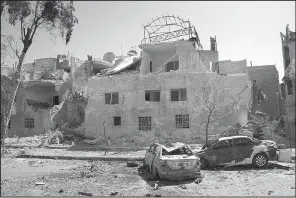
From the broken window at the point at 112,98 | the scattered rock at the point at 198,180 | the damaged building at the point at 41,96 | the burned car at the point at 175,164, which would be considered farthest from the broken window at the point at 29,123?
the scattered rock at the point at 198,180

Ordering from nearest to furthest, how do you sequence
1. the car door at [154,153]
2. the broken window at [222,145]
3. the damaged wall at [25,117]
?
the car door at [154,153] < the broken window at [222,145] < the damaged wall at [25,117]

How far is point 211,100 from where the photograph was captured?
78.0 ft

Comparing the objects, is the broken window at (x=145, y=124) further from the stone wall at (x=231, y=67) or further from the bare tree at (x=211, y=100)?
the stone wall at (x=231, y=67)

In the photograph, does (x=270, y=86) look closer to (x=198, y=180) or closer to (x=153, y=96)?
(x=153, y=96)

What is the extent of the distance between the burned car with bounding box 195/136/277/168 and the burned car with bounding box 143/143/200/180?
232cm

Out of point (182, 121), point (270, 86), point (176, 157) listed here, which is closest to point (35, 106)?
point (182, 121)

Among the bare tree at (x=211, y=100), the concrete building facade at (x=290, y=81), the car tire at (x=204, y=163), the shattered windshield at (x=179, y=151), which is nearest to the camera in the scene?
the shattered windshield at (x=179, y=151)

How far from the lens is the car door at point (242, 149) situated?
13211mm

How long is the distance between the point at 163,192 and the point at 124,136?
16430 millimetres

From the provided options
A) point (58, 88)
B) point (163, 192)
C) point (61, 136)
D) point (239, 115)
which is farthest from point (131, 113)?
point (163, 192)

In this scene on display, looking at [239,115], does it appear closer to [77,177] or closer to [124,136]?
[124,136]

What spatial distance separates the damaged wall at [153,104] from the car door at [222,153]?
10.2 meters

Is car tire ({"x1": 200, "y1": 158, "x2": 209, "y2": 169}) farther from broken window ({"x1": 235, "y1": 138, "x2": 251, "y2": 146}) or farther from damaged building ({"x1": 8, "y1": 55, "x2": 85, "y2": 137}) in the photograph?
damaged building ({"x1": 8, "y1": 55, "x2": 85, "y2": 137})

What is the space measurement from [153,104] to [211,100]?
17.3 feet
